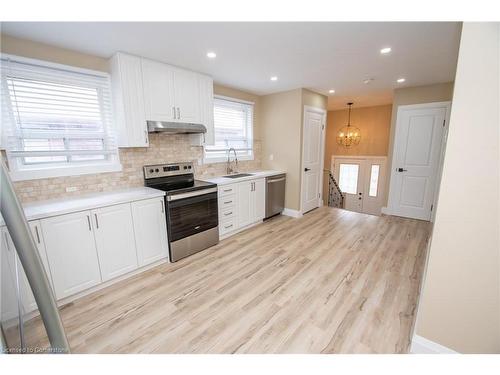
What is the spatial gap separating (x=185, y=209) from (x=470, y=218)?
2560 mm

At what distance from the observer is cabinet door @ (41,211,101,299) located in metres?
1.87

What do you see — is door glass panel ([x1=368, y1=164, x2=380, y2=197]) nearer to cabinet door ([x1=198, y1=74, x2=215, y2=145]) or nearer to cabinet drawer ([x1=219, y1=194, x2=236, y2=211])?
cabinet drawer ([x1=219, y1=194, x2=236, y2=211])

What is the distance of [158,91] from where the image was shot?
269cm

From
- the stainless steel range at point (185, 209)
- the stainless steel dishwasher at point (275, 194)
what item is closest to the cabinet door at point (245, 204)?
the stainless steel dishwasher at point (275, 194)

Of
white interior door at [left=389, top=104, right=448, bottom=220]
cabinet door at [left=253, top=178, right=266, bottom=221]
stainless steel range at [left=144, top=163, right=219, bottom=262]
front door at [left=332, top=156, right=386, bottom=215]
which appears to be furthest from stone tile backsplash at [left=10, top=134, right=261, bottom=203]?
front door at [left=332, top=156, right=386, bottom=215]

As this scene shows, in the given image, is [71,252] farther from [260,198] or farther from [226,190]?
[260,198]

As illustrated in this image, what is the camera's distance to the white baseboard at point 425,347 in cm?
143

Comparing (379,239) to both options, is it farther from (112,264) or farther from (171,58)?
(171,58)

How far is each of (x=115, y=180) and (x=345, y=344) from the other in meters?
2.88

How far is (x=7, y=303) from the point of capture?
1.70 meters

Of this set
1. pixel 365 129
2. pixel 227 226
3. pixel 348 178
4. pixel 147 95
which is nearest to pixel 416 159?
pixel 365 129
